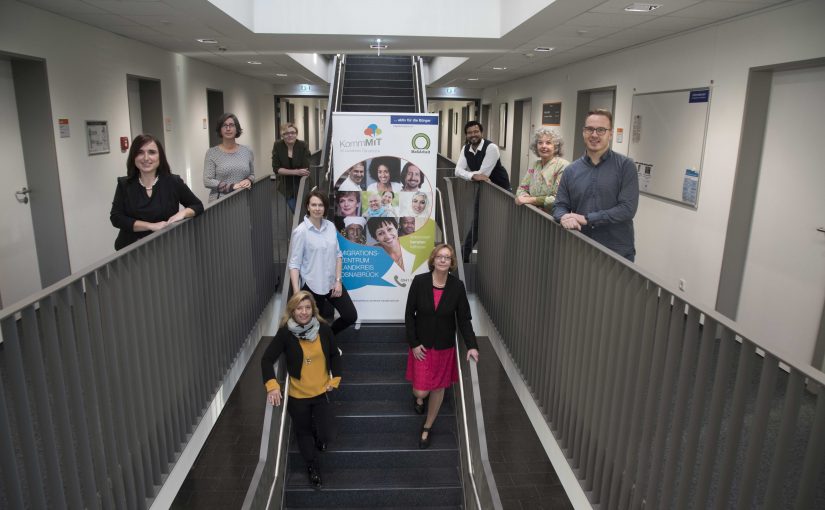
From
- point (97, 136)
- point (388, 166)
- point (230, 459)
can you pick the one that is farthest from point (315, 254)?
point (97, 136)

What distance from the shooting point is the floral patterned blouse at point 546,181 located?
4570 millimetres

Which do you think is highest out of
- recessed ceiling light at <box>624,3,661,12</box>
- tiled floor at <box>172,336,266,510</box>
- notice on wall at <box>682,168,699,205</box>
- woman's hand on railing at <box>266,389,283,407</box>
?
recessed ceiling light at <box>624,3,661,12</box>

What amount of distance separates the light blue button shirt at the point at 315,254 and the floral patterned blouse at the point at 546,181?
66.2 inches

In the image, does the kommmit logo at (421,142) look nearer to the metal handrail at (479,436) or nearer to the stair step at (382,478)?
the metal handrail at (479,436)

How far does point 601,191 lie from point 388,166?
2540 millimetres

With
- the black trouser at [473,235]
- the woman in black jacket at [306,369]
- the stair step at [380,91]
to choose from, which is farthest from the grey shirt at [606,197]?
the stair step at [380,91]

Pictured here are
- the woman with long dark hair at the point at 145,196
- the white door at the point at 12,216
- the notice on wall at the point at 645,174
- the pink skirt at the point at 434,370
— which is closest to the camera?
the woman with long dark hair at the point at 145,196

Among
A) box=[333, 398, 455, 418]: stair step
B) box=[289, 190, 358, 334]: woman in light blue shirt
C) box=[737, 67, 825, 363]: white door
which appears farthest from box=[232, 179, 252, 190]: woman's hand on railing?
box=[737, 67, 825, 363]: white door

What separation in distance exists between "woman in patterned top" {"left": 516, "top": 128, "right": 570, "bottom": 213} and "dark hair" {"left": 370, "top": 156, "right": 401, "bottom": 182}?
145cm

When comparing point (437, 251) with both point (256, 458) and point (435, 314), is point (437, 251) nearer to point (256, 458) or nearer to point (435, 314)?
point (435, 314)

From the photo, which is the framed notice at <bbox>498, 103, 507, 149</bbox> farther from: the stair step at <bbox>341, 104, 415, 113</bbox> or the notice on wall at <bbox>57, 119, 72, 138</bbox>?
the notice on wall at <bbox>57, 119, 72, 138</bbox>

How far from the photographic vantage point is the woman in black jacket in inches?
165

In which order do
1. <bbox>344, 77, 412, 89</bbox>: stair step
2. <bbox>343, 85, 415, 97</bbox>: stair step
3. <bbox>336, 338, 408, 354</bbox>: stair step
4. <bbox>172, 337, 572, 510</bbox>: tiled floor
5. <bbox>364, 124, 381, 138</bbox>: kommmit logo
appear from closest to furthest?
1. <bbox>172, 337, 572, 510</bbox>: tiled floor
2. <bbox>364, 124, 381, 138</bbox>: kommmit logo
3. <bbox>336, 338, 408, 354</bbox>: stair step
4. <bbox>343, 85, 415, 97</bbox>: stair step
5. <bbox>344, 77, 412, 89</bbox>: stair step

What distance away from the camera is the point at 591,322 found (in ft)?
11.2
